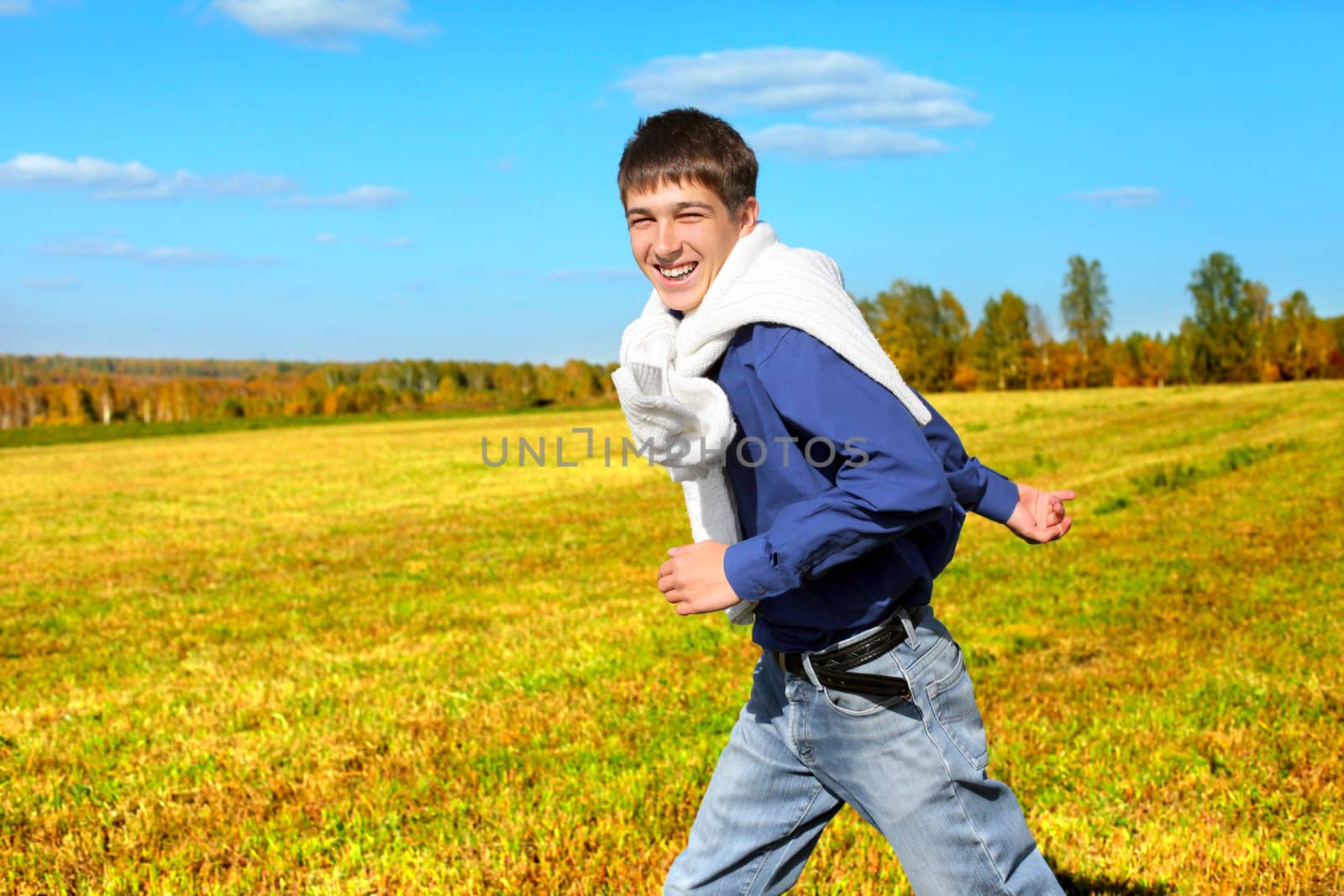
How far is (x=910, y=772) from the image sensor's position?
2.29m

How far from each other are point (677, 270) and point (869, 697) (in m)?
1.01

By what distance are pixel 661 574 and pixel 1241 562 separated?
8.61 m

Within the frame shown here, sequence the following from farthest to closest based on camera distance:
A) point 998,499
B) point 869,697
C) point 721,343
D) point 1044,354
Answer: point 1044,354 → point 998,499 → point 869,697 → point 721,343

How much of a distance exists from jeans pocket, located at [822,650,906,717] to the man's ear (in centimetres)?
97

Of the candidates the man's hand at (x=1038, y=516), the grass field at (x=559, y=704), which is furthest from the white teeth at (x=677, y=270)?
the grass field at (x=559, y=704)

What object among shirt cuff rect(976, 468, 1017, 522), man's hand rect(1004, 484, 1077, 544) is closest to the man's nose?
shirt cuff rect(976, 468, 1017, 522)

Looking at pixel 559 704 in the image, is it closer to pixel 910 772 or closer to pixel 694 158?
pixel 910 772

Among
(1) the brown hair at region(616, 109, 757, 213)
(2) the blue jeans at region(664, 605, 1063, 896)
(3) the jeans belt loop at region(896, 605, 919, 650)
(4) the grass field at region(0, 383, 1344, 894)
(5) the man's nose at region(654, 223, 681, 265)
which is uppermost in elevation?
(1) the brown hair at region(616, 109, 757, 213)

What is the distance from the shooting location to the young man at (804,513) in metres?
2.09

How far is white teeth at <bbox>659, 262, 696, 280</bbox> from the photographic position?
7.75ft

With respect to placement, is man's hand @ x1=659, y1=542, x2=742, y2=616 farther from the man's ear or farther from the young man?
the man's ear

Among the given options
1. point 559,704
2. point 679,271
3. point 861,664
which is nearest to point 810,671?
point 861,664

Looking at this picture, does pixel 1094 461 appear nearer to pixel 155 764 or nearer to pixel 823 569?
pixel 155 764

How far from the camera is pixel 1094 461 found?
19547 mm
